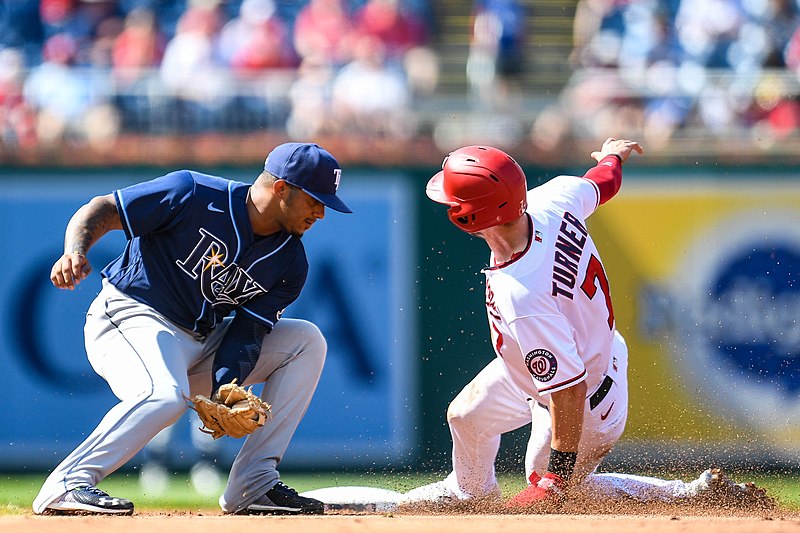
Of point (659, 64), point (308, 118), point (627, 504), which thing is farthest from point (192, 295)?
point (659, 64)

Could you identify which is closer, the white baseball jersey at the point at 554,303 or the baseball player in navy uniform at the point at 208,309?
the white baseball jersey at the point at 554,303

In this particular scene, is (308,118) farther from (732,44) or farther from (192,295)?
(192,295)

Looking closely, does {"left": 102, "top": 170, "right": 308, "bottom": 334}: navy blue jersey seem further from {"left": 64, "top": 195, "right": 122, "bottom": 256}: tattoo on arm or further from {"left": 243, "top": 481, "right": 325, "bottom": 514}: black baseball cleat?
{"left": 243, "top": 481, "right": 325, "bottom": 514}: black baseball cleat

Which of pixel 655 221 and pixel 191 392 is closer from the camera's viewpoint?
pixel 191 392

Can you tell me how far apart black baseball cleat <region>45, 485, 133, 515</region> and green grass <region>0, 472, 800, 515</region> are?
2322 millimetres

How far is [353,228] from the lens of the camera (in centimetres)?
889

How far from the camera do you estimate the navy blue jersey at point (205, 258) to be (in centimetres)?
496

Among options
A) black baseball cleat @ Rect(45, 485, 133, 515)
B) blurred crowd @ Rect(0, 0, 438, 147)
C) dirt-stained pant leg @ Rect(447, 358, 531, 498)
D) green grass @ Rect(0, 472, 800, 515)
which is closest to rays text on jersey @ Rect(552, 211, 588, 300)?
dirt-stained pant leg @ Rect(447, 358, 531, 498)

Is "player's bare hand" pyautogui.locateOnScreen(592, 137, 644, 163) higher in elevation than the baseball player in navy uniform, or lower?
higher

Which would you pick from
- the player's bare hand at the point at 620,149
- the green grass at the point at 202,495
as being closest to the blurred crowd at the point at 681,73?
the green grass at the point at 202,495

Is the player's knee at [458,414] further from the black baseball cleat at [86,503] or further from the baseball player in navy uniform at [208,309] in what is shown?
the black baseball cleat at [86,503]

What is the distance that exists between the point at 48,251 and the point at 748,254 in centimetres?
536

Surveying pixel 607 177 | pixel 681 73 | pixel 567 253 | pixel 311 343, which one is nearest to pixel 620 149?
pixel 607 177

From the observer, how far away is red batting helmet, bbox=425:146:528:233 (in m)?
4.68
